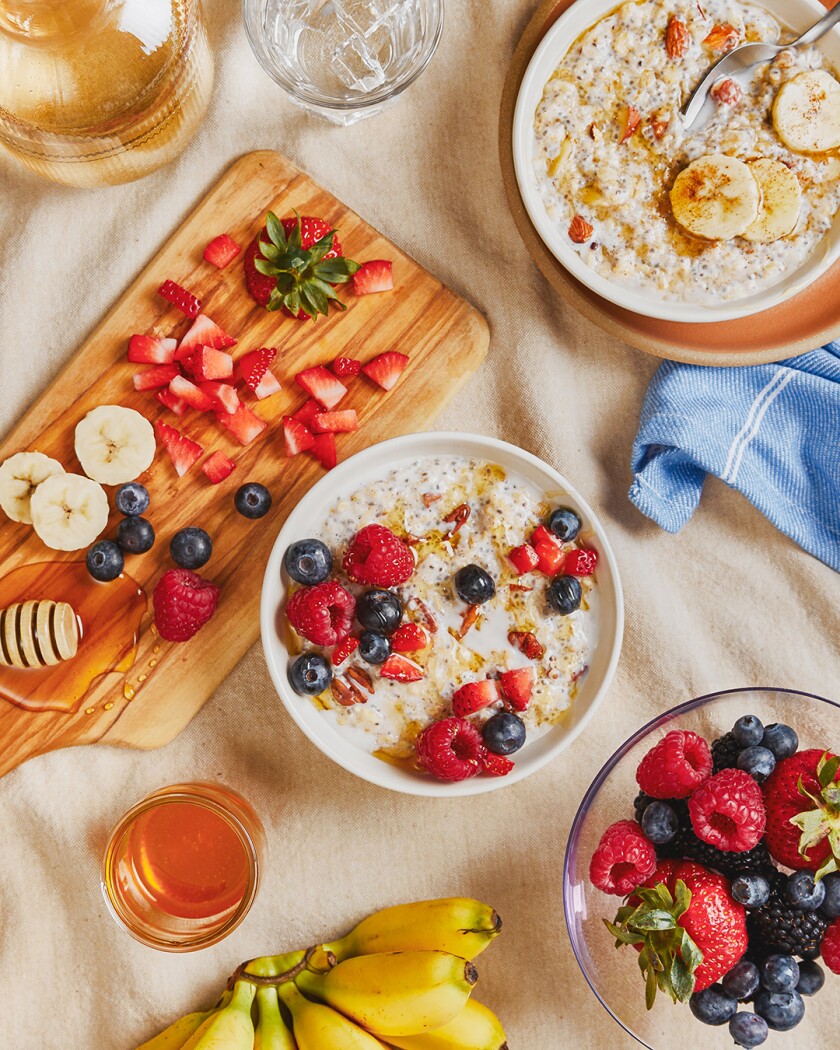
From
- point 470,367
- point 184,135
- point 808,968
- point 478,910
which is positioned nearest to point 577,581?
point 470,367

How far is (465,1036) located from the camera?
199 centimetres

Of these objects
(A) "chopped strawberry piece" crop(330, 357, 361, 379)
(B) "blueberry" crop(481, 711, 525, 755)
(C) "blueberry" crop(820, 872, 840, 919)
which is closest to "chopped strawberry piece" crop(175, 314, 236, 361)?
(A) "chopped strawberry piece" crop(330, 357, 361, 379)

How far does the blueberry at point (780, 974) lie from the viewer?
5.76 feet

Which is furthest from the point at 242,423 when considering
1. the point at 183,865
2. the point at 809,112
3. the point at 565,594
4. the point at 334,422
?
the point at 809,112

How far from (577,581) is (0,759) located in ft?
4.15

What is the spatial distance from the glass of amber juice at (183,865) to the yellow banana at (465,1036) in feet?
1.48

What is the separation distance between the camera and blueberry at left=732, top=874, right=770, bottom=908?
5.59ft

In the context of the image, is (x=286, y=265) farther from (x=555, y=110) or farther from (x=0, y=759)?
(x=0, y=759)

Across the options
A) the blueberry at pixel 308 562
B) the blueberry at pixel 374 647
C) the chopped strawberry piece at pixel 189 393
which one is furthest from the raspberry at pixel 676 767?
the chopped strawberry piece at pixel 189 393

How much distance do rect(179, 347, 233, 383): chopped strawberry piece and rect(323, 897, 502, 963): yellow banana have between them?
1.18 meters

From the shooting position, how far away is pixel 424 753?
190 cm

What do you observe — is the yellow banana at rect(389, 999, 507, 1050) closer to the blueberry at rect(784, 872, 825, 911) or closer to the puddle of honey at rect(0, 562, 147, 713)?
the blueberry at rect(784, 872, 825, 911)

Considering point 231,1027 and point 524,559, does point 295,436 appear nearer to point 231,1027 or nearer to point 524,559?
point 524,559

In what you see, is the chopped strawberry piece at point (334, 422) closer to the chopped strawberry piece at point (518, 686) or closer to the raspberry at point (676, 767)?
the chopped strawberry piece at point (518, 686)
